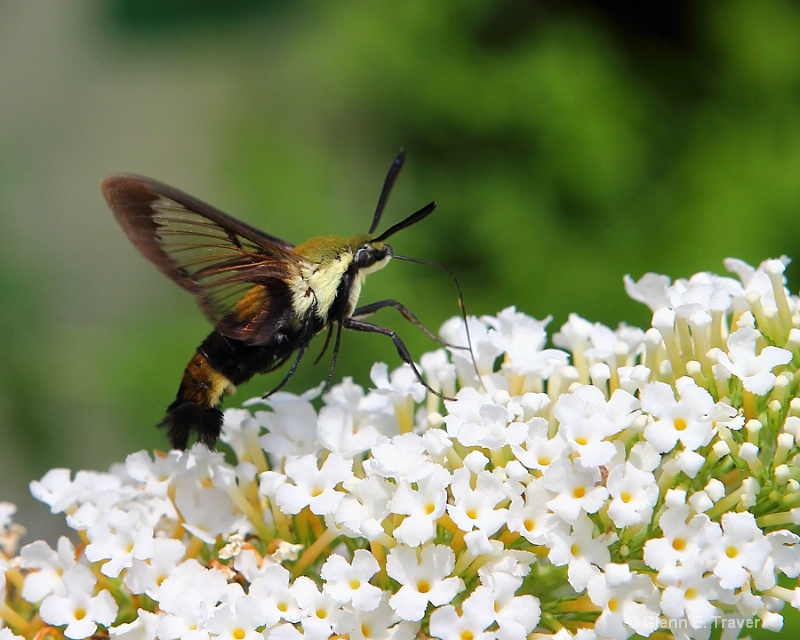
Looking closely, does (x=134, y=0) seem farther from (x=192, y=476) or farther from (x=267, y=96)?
(x=192, y=476)

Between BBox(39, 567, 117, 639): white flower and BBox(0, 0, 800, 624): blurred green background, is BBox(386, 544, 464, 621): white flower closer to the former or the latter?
BBox(39, 567, 117, 639): white flower

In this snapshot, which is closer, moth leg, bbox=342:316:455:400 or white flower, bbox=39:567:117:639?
white flower, bbox=39:567:117:639

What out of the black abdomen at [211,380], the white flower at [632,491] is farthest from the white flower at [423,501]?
the black abdomen at [211,380]

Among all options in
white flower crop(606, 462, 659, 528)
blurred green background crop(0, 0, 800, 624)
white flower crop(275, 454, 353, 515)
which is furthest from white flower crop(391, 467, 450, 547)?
blurred green background crop(0, 0, 800, 624)

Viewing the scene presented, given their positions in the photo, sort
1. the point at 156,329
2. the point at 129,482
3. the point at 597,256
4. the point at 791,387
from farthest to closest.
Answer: the point at 156,329
the point at 597,256
the point at 129,482
the point at 791,387

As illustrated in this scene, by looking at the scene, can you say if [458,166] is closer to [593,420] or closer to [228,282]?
[228,282]

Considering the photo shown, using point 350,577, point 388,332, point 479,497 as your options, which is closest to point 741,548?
point 479,497

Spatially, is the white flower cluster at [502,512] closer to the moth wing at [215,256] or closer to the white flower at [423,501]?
the white flower at [423,501]

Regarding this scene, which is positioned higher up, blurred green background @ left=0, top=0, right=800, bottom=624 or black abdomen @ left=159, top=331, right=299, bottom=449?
blurred green background @ left=0, top=0, right=800, bottom=624

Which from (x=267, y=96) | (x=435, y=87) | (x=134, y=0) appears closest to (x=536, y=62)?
(x=435, y=87)
